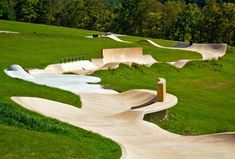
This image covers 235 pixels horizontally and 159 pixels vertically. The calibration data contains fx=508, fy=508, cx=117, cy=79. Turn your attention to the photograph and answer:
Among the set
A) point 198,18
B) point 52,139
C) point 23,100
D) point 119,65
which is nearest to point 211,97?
point 119,65

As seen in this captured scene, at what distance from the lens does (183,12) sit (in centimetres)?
8425

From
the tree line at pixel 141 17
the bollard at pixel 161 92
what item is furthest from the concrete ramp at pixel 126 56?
Result: the tree line at pixel 141 17

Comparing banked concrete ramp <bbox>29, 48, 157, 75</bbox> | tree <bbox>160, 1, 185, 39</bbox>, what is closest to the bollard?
banked concrete ramp <bbox>29, 48, 157, 75</bbox>

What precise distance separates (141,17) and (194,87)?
2315 inches

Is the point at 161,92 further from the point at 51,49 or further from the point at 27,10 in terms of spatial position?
the point at 27,10

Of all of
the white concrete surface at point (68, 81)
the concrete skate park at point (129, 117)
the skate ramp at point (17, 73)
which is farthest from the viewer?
the skate ramp at point (17, 73)

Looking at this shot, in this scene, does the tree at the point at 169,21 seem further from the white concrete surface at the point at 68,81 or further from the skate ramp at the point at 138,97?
the skate ramp at the point at 138,97

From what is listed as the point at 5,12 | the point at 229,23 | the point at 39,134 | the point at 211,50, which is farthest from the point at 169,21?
the point at 39,134

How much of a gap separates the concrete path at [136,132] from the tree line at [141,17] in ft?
206

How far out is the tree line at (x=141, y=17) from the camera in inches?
3145

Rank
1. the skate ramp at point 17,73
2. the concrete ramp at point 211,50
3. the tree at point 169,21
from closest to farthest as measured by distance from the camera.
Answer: the skate ramp at point 17,73
the concrete ramp at point 211,50
the tree at point 169,21

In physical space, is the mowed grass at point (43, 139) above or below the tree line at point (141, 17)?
above

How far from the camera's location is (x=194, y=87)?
101ft

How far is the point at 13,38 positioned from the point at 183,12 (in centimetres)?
4215
